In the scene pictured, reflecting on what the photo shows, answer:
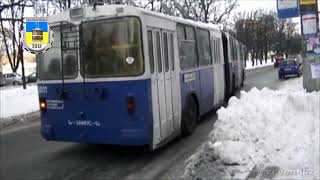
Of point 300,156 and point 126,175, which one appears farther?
point 126,175

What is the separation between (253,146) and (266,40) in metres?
93.0

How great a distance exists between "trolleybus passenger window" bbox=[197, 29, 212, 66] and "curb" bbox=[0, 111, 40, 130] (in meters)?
6.77

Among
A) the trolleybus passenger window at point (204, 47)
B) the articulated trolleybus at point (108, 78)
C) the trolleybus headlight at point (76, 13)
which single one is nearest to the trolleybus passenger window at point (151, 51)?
the articulated trolleybus at point (108, 78)

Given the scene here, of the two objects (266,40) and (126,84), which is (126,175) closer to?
(126,84)

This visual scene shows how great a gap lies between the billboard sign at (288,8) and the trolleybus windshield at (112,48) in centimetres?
600

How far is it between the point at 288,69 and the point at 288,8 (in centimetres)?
2655

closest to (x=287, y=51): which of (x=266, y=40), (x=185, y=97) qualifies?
(x=266, y=40)

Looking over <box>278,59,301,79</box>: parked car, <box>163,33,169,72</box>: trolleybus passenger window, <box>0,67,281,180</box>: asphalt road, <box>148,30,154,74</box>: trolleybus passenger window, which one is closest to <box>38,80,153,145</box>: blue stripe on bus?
<box>148,30,154,74</box>: trolleybus passenger window

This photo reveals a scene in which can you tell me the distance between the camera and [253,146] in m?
7.91

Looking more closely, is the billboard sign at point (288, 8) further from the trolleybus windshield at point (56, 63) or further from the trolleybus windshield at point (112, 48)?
the trolleybus windshield at point (56, 63)

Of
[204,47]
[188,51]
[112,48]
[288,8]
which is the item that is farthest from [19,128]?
[288,8]

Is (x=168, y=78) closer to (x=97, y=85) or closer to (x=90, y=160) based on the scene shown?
(x=97, y=85)

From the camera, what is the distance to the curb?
629 inches

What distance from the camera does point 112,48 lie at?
8508mm
